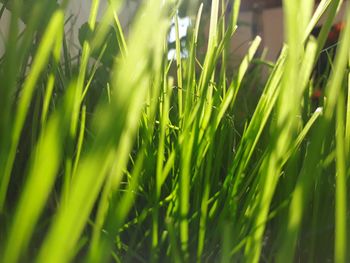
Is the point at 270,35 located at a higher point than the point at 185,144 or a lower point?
higher

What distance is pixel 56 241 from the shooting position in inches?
3.5

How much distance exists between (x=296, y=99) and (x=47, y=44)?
6cm

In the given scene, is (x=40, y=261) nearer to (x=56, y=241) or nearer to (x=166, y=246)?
(x=56, y=241)

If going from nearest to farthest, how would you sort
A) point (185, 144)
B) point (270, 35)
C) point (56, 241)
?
point (56, 241) < point (185, 144) < point (270, 35)

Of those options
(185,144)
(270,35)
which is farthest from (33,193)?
(270,35)

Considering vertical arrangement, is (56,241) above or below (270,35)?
below

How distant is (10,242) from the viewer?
10 centimetres

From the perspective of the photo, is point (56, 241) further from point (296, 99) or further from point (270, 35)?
point (270, 35)

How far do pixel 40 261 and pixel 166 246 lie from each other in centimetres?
12

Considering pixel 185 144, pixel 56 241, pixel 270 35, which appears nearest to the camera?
pixel 56 241

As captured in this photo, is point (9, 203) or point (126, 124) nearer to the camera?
point (126, 124)

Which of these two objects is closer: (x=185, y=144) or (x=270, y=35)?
(x=185, y=144)

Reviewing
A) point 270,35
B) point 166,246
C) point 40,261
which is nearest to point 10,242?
point 40,261

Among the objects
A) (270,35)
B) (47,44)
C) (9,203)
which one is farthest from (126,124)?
(270,35)
